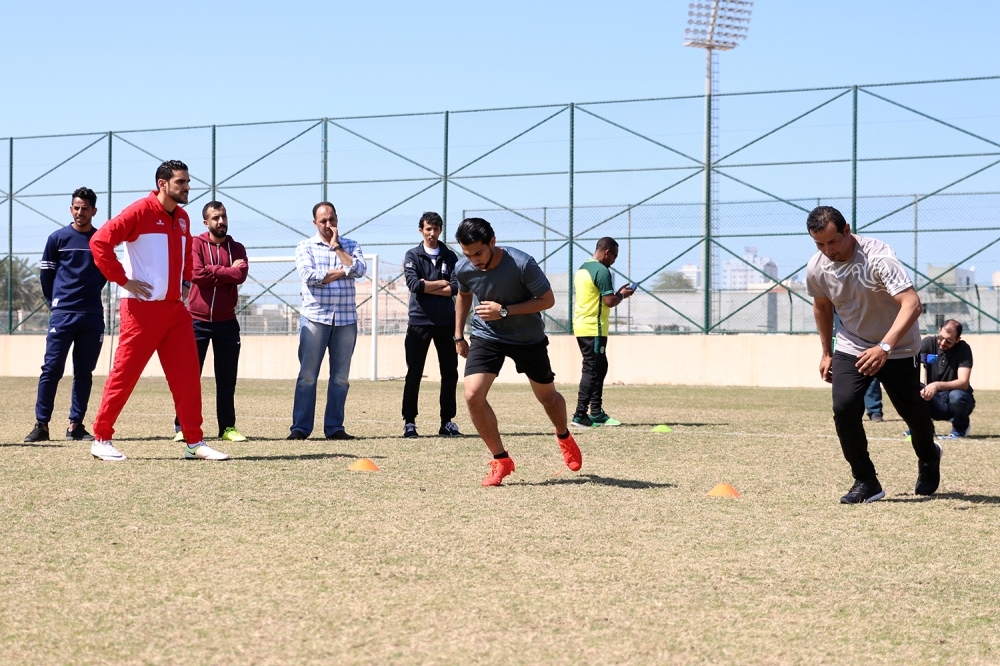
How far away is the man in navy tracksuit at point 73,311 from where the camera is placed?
30.9ft

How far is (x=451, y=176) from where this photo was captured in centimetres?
2412

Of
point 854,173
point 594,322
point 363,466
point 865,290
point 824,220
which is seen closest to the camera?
point 824,220

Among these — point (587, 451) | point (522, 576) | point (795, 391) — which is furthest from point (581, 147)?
point (522, 576)

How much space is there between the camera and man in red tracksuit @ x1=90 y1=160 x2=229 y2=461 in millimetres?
7977

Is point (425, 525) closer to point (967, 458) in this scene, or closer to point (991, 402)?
point (967, 458)

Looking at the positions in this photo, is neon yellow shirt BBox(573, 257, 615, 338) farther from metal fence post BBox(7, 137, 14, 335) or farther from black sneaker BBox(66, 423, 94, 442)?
metal fence post BBox(7, 137, 14, 335)

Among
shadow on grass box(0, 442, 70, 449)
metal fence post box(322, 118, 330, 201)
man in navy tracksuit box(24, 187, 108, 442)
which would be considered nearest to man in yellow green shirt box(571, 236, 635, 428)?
man in navy tracksuit box(24, 187, 108, 442)

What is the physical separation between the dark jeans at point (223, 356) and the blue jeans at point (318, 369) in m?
0.50

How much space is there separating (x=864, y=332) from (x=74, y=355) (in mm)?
5990

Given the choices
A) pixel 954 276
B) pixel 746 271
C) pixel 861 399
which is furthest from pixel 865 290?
pixel 746 271

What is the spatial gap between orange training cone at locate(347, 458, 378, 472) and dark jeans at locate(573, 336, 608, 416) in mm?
3836

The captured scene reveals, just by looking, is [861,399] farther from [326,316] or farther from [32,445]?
[32,445]

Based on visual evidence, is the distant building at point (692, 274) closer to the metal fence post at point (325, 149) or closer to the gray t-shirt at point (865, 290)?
the metal fence post at point (325, 149)

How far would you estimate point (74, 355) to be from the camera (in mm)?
9523
